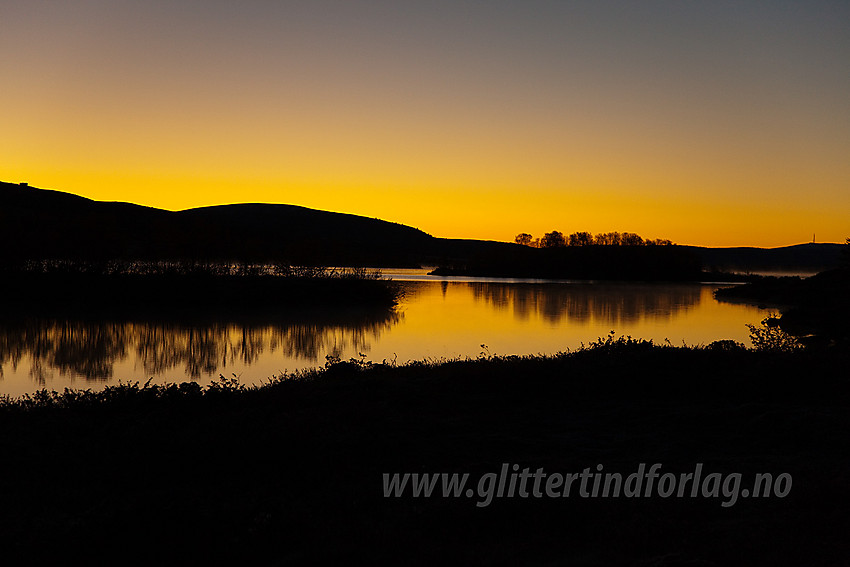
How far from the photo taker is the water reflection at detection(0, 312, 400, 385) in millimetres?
20141

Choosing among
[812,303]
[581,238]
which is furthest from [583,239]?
[812,303]

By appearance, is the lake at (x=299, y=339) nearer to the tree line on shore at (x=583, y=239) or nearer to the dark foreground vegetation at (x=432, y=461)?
the dark foreground vegetation at (x=432, y=461)

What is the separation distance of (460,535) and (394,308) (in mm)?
39943

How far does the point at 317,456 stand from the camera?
25.8 feet

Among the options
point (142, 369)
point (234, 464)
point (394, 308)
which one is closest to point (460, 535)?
point (234, 464)

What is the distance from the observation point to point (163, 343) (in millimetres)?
25969

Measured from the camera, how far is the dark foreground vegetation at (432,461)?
5.50 metres

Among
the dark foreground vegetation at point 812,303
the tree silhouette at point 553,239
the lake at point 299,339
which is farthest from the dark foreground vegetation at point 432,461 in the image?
the tree silhouette at point 553,239

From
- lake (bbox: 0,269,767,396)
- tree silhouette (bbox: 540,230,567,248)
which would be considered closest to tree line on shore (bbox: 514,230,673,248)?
tree silhouette (bbox: 540,230,567,248)

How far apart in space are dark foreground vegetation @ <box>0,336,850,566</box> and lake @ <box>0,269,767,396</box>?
6879mm

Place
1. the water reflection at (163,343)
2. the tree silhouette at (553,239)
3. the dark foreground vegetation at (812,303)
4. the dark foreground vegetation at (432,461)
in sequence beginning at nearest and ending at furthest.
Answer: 1. the dark foreground vegetation at (432,461)
2. the water reflection at (163,343)
3. the dark foreground vegetation at (812,303)
4. the tree silhouette at (553,239)

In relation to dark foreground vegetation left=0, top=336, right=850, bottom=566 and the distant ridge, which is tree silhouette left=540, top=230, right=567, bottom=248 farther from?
dark foreground vegetation left=0, top=336, right=850, bottom=566

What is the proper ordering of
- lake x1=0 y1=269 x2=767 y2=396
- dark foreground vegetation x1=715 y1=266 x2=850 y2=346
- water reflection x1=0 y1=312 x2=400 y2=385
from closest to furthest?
lake x1=0 y1=269 x2=767 y2=396
water reflection x1=0 y1=312 x2=400 y2=385
dark foreground vegetation x1=715 y1=266 x2=850 y2=346

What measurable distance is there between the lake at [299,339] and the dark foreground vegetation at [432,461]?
6879 mm
